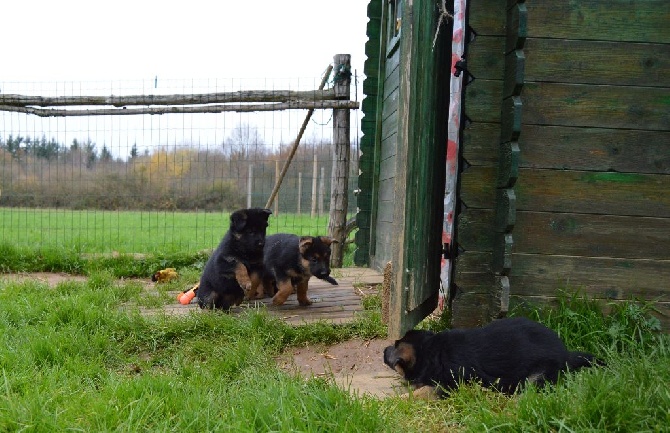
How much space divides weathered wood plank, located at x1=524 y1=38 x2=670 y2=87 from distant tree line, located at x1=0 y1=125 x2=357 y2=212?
20.7 ft

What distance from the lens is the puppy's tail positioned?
13.1ft

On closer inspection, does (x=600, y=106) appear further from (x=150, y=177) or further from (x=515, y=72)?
(x=150, y=177)

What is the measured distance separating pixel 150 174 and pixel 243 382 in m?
10.3

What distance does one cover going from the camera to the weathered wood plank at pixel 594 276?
4.98 m

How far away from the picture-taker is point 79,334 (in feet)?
17.2

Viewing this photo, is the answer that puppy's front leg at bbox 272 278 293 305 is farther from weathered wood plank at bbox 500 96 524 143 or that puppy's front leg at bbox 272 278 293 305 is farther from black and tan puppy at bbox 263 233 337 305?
weathered wood plank at bbox 500 96 524 143

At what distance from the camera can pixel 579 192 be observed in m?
4.96

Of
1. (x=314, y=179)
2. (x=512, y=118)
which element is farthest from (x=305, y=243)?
(x=314, y=179)

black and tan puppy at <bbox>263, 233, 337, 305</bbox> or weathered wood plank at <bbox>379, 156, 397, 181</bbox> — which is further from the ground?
weathered wood plank at <bbox>379, 156, 397, 181</bbox>

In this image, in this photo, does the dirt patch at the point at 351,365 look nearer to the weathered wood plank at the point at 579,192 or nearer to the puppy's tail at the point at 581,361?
the puppy's tail at the point at 581,361

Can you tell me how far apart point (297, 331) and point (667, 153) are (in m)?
3.53

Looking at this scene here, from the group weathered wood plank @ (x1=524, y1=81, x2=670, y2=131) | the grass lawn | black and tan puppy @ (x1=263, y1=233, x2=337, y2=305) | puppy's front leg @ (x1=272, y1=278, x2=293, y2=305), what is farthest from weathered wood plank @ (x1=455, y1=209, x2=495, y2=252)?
puppy's front leg @ (x1=272, y1=278, x2=293, y2=305)

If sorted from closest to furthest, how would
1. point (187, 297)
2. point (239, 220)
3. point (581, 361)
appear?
point (581, 361) < point (239, 220) < point (187, 297)

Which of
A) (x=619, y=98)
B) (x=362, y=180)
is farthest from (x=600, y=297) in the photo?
(x=362, y=180)
